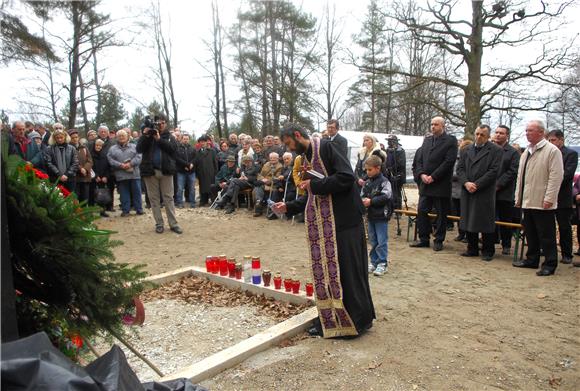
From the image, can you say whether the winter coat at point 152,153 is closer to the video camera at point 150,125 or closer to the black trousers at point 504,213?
the video camera at point 150,125

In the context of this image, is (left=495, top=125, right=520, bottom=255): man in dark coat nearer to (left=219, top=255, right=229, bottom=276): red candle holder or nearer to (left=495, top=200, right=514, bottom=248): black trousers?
(left=495, top=200, right=514, bottom=248): black trousers

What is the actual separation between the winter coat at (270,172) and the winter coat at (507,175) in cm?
489

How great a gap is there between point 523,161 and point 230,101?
66.8 feet

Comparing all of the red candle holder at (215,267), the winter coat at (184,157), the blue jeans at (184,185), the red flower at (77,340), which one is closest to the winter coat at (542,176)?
the red candle holder at (215,267)

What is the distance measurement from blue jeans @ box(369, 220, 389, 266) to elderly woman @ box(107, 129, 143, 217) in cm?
601

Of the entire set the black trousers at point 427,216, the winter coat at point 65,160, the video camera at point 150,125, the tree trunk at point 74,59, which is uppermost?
the tree trunk at point 74,59

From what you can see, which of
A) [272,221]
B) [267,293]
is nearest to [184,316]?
[267,293]

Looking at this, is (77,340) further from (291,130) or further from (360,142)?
(360,142)

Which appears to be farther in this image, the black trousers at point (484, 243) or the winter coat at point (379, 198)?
the black trousers at point (484, 243)

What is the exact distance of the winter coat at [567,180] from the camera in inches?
242

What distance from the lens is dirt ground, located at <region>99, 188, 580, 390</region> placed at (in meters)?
3.08

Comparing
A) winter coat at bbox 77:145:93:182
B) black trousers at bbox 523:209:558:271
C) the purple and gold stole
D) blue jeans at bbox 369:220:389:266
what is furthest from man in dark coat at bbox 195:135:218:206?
the purple and gold stole

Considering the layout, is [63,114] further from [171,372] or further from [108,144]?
[171,372]

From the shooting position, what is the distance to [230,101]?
24.6 meters
